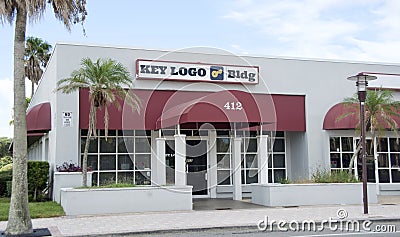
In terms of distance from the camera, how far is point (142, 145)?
20.7 m

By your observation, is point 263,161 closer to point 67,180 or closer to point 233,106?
point 233,106

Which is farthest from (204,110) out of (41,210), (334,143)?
(334,143)

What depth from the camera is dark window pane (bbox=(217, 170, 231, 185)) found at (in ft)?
71.1

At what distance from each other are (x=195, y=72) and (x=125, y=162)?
4.77 metres

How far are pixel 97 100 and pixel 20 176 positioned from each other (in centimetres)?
545

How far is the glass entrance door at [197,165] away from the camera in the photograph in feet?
69.6

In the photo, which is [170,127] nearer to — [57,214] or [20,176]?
[57,214]

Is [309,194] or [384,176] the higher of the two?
[384,176]

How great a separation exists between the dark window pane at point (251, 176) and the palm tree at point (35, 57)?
26.9m

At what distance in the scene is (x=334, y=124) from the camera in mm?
21438

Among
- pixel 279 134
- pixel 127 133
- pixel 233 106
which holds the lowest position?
pixel 279 134

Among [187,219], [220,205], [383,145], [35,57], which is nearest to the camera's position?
[187,219]

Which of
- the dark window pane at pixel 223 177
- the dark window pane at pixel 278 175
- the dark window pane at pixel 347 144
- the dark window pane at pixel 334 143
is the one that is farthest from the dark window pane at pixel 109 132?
the dark window pane at pixel 347 144

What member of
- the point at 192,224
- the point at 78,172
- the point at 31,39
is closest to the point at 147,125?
the point at 78,172
